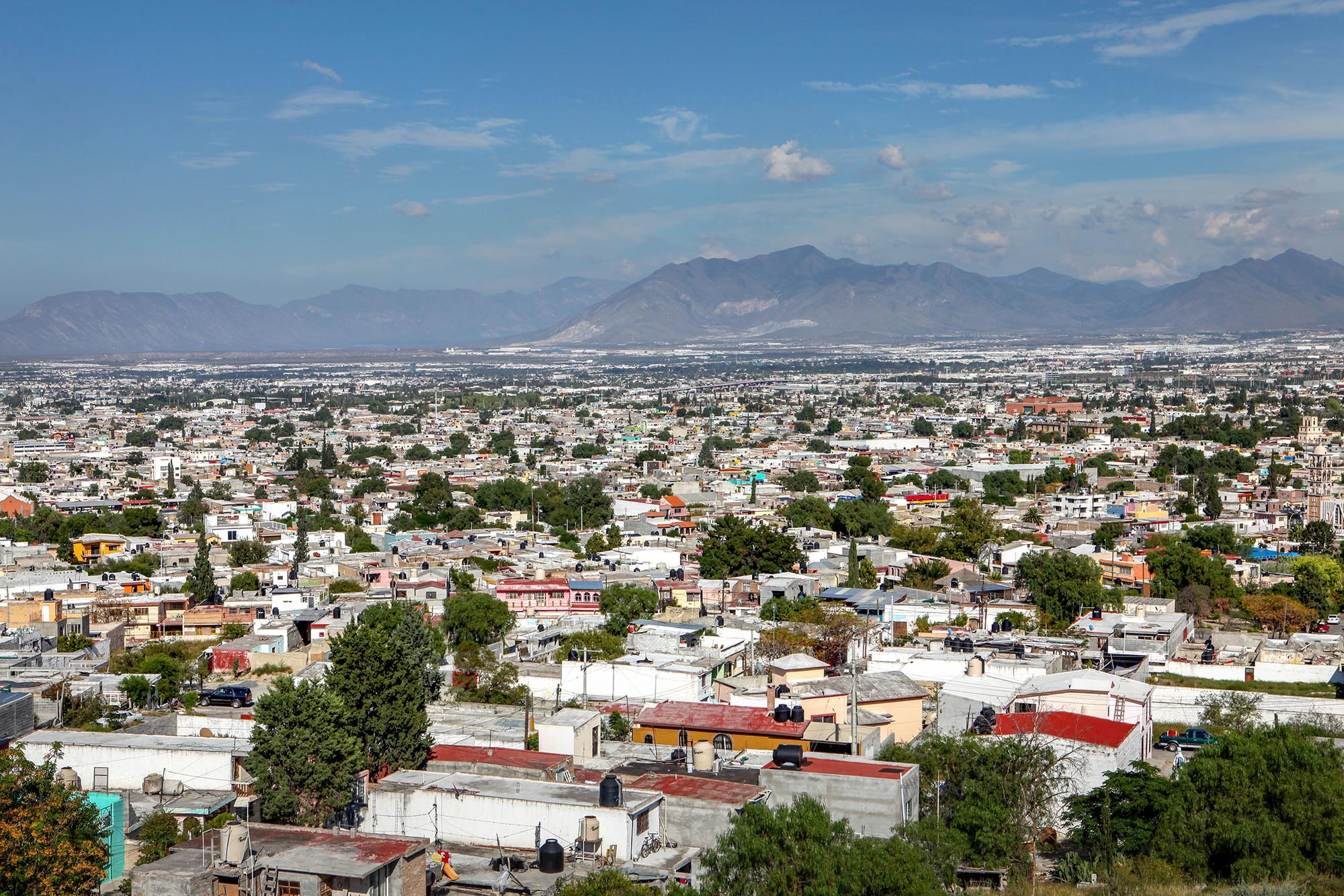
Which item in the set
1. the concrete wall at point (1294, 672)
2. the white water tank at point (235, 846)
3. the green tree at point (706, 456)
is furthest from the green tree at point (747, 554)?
the green tree at point (706, 456)

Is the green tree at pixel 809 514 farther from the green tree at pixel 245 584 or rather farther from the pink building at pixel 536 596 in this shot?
the green tree at pixel 245 584

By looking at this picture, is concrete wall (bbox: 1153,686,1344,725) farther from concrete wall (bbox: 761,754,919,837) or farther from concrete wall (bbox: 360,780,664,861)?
concrete wall (bbox: 360,780,664,861)

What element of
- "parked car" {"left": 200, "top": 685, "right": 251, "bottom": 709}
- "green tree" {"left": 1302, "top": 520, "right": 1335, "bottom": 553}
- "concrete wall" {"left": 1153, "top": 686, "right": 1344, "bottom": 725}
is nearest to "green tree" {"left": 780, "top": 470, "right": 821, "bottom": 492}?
"green tree" {"left": 1302, "top": 520, "right": 1335, "bottom": 553}

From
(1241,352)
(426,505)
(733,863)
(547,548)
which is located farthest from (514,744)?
(1241,352)

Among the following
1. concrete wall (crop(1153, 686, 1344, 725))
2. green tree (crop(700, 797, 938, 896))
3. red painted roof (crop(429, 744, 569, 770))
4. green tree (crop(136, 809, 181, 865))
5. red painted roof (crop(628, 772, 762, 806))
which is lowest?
concrete wall (crop(1153, 686, 1344, 725))

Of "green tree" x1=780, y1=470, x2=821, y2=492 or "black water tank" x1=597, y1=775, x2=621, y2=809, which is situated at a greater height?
"black water tank" x1=597, y1=775, x2=621, y2=809

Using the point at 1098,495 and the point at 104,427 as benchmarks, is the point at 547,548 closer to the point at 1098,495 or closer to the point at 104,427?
the point at 1098,495

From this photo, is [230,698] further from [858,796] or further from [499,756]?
[858,796]
